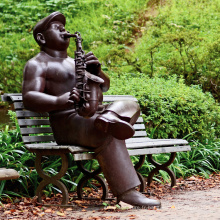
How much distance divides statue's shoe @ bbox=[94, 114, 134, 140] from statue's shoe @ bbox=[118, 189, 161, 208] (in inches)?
20.4

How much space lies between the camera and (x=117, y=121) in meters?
3.84

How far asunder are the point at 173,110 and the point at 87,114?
2857 millimetres

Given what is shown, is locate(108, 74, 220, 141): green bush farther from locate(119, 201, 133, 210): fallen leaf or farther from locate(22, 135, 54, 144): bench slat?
locate(119, 201, 133, 210): fallen leaf

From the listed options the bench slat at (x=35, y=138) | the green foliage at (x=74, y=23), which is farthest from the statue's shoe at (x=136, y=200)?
the green foliage at (x=74, y=23)

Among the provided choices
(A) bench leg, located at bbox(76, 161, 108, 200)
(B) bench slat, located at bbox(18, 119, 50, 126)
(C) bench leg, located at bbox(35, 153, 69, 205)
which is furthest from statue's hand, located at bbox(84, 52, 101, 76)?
(A) bench leg, located at bbox(76, 161, 108, 200)

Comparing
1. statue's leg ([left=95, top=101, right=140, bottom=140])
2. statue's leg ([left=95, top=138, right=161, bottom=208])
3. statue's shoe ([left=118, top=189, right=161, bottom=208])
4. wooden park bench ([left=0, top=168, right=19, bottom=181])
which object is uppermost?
statue's leg ([left=95, top=101, right=140, bottom=140])

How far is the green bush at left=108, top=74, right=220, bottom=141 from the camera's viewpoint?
6.28 metres

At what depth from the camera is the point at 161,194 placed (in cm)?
506

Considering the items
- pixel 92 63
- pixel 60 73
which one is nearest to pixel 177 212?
pixel 92 63

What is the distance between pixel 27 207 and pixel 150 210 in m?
1.13

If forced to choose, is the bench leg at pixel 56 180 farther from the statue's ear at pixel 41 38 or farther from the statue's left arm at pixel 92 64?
the statue's ear at pixel 41 38

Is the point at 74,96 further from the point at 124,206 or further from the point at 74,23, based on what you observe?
the point at 74,23

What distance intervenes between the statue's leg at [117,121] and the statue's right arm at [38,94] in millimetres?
320

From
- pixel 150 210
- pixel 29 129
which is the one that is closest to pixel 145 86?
pixel 29 129
